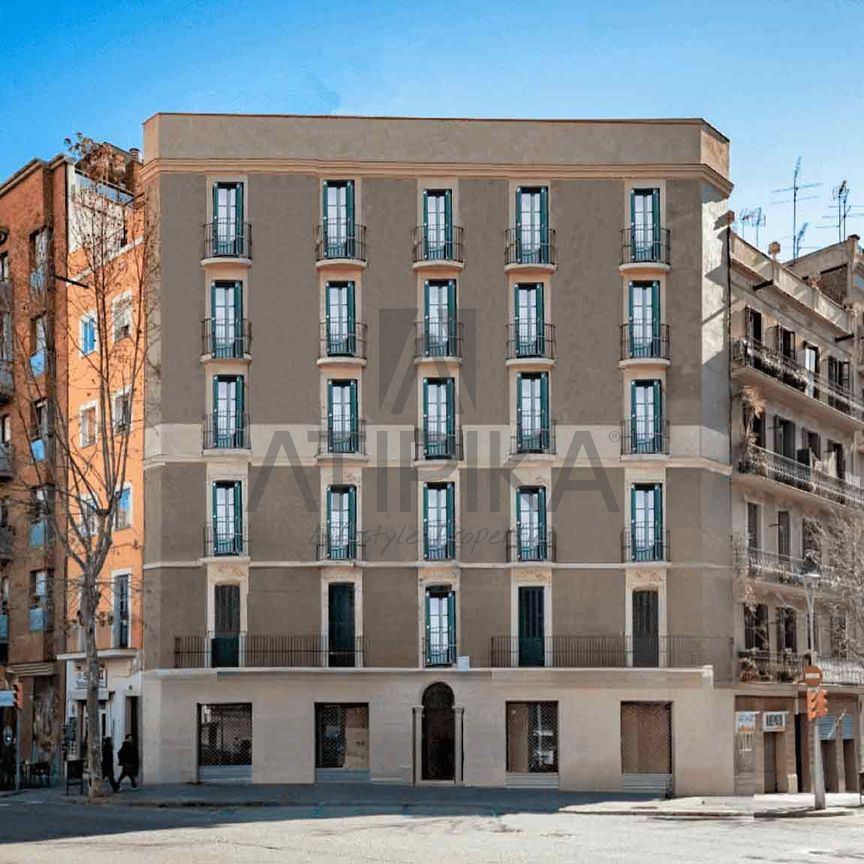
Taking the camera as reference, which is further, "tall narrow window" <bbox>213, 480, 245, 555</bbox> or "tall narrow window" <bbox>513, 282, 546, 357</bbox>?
"tall narrow window" <bbox>513, 282, 546, 357</bbox>

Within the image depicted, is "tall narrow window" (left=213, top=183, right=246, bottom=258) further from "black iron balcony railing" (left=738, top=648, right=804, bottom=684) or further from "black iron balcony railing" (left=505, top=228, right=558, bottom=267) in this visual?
"black iron balcony railing" (left=738, top=648, right=804, bottom=684)

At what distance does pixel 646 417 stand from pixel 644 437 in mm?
602

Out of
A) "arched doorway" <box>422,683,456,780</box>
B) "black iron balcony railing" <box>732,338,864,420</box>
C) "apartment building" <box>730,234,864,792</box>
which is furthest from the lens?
"black iron balcony railing" <box>732,338,864,420</box>

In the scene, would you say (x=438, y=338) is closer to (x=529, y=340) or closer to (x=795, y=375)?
(x=529, y=340)

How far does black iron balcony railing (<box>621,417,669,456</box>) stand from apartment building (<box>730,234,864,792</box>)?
3227mm

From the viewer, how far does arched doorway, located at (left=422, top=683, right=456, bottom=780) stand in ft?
135

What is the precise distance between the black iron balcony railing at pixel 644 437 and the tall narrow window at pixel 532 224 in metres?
5.47

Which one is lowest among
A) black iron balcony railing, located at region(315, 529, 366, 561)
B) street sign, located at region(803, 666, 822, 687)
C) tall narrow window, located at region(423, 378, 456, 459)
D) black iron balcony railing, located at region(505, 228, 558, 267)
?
street sign, located at region(803, 666, 822, 687)

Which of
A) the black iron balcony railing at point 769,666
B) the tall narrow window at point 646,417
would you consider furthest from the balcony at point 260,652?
the black iron balcony railing at point 769,666

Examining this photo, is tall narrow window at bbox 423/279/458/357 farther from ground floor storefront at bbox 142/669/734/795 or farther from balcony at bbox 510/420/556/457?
ground floor storefront at bbox 142/669/734/795

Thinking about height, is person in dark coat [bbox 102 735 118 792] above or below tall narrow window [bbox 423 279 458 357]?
below

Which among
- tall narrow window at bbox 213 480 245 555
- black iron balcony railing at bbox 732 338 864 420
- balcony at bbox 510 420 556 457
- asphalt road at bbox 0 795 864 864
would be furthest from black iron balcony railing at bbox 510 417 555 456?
asphalt road at bbox 0 795 864 864

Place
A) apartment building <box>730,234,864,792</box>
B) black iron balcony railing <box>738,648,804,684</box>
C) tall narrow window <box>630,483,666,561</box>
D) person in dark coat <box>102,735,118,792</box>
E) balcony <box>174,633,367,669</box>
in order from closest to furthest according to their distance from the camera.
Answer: person in dark coat <box>102,735,118,792</box>, balcony <box>174,633,367,669</box>, tall narrow window <box>630,483,666,561</box>, black iron balcony railing <box>738,648,804,684</box>, apartment building <box>730,234,864,792</box>

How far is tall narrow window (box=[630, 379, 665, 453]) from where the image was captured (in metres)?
42.8
